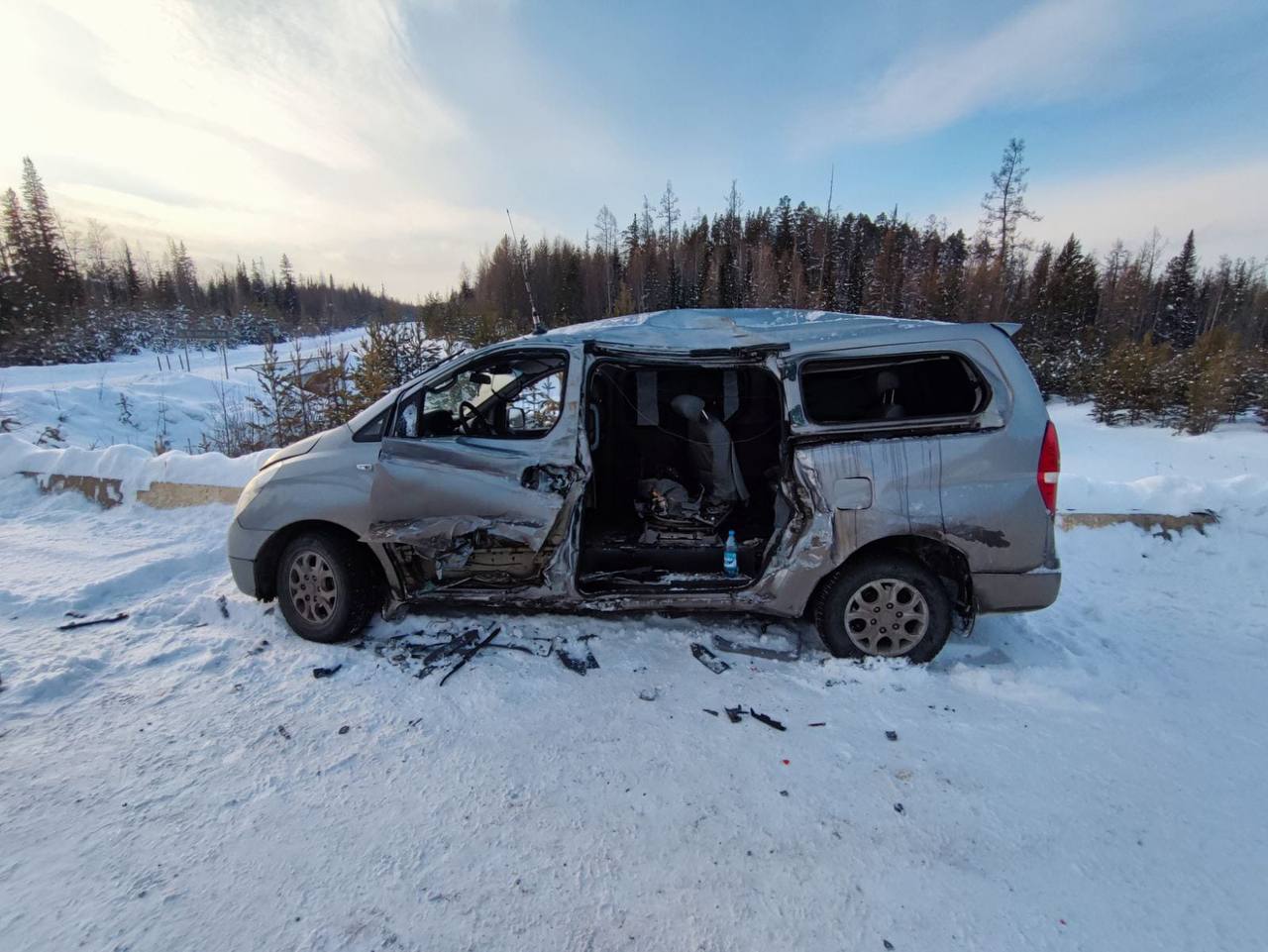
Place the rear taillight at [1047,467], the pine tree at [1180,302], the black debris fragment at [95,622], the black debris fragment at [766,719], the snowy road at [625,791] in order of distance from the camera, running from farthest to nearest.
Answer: the pine tree at [1180,302], the black debris fragment at [95,622], the rear taillight at [1047,467], the black debris fragment at [766,719], the snowy road at [625,791]

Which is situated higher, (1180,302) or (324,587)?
(1180,302)

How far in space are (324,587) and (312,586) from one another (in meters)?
0.09

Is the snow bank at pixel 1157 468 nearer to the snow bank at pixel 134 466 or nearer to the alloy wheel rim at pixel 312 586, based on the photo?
the alloy wheel rim at pixel 312 586

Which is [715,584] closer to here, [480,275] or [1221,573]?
[1221,573]

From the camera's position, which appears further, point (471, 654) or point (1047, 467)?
point (471, 654)

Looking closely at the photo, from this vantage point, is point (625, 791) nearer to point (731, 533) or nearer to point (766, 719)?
point (766, 719)

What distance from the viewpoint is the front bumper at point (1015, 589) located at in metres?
3.33

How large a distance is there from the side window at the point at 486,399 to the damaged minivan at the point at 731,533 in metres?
0.02

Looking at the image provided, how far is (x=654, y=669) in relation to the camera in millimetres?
3451

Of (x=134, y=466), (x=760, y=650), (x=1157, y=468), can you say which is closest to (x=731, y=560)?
(x=760, y=650)

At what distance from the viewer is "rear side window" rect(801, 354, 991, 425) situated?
11.3 feet

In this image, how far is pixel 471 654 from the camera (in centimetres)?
358

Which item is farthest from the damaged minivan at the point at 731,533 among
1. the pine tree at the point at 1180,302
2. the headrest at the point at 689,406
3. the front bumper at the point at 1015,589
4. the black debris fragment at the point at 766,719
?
the pine tree at the point at 1180,302

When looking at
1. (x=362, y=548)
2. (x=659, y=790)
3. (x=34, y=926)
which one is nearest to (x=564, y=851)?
(x=659, y=790)
